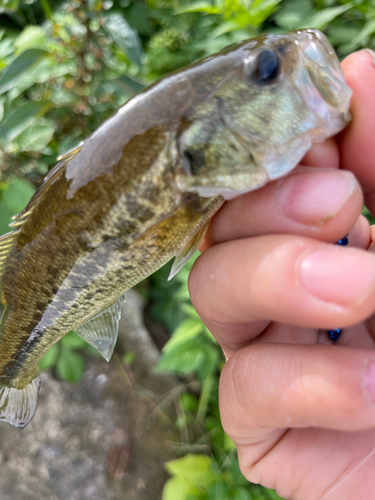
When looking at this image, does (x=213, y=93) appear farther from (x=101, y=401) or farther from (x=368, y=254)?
(x=101, y=401)

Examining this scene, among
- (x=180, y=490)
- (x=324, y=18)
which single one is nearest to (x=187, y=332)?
(x=180, y=490)

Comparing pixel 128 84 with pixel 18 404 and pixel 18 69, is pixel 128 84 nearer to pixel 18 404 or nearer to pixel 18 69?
pixel 18 69

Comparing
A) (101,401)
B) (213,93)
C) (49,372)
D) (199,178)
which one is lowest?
(101,401)

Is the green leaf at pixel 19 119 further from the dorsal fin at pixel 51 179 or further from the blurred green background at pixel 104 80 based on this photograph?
the dorsal fin at pixel 51 179

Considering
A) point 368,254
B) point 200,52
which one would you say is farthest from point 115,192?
point 200,52

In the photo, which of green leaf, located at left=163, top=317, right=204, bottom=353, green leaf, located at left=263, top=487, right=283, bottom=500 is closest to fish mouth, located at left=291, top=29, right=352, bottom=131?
green leaf, located at left=163, top=317, right=204, bottom=353

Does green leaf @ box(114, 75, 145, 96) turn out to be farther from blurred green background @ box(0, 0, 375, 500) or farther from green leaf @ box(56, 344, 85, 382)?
green leaf @ box(56, 344, 85, 382)

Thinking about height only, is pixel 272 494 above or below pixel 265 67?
below
